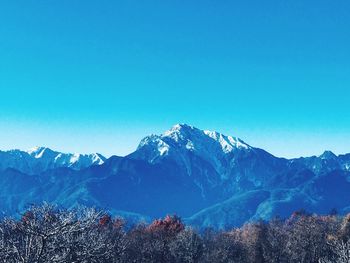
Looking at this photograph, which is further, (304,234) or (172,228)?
(172,228)

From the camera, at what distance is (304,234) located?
433 ft

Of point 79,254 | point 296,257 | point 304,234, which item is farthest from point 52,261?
point 304,234

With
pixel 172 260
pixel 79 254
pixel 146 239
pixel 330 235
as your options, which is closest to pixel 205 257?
pixel 172 260

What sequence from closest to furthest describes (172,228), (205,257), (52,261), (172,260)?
(52,261) < (205,257) < (172,260) < (172,228)

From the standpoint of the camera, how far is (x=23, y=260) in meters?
31.2

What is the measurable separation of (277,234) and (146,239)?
38678 millimetres

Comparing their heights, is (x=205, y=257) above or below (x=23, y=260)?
below

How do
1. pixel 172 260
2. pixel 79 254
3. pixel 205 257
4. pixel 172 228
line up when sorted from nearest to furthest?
pixel 79 254 < pixel 205 257 < pixel 172 260 < pixel 172 228

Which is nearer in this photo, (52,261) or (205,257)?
(52,261)

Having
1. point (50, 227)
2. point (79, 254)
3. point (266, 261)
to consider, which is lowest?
point (266, 261)

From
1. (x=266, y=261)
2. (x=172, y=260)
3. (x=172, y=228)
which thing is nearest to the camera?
(x=172, y=260)

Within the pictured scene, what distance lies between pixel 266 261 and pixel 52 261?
104 metres

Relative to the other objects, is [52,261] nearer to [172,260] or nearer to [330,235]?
[172,260]

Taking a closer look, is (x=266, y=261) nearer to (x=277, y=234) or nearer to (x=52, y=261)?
(x=277, y=234)
